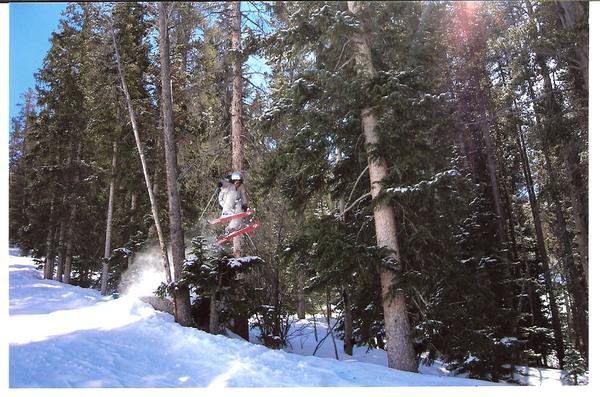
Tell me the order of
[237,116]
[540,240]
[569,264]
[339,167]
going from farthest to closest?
[540,240] → [569,264] → [237,116] → [339,167]

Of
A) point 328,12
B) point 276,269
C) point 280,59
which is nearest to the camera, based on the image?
point 328,12

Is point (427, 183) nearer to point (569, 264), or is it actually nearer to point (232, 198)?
point (232, 198)

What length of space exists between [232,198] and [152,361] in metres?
2.44

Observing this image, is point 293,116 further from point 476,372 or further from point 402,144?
point 476,372

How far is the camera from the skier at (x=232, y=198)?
6.21 meters

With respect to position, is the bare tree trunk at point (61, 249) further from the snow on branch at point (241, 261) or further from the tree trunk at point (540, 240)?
the tree trunk at point (540, 240)

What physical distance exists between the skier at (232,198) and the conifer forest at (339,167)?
16.2 inches

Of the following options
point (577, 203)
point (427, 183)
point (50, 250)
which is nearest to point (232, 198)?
point (427, 183)

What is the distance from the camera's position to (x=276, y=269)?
7570 mm


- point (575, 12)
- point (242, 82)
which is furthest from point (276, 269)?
point (575, 12)

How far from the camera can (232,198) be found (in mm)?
6266

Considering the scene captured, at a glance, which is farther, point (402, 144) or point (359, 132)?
point (359, 132)

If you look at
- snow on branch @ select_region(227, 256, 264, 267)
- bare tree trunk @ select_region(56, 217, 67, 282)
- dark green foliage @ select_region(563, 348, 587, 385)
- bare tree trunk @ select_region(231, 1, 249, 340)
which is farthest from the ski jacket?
bare tree trunk @ select_region(56, 217, 67, 282)

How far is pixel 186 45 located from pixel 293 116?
415cm
